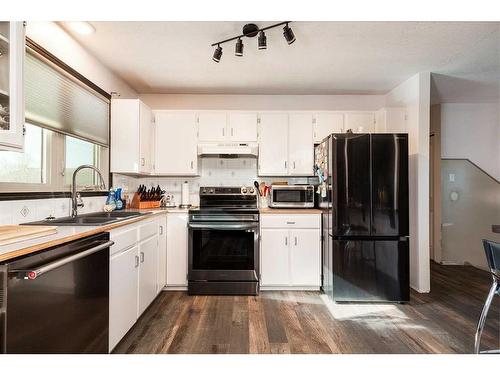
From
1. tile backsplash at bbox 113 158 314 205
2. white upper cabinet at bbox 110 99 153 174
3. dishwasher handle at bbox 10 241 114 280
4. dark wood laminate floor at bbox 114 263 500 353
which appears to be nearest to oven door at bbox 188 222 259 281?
dark wood laminate floor at bbox 114 263 500 353

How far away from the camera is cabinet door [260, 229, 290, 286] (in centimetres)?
284

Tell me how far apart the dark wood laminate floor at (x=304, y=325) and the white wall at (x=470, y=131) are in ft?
6.71

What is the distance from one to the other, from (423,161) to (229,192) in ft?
7.12

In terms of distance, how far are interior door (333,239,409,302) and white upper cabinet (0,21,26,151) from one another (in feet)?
8.24

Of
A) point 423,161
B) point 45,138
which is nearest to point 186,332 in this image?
point 45,138

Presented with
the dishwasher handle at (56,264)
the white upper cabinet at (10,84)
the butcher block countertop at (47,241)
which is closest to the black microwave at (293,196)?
the butcher block countertop at (47,241)

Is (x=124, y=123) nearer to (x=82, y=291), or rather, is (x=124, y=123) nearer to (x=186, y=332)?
(x=82, y=291)

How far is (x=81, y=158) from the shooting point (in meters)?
2.39

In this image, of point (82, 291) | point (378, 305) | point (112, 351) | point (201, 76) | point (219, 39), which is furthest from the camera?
point (201, 76)

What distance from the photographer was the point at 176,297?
2705mm

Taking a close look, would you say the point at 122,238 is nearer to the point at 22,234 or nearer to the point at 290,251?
the point at 22,234

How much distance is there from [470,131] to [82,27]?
4.94 m

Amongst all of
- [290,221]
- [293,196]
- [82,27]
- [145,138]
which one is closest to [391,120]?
[293,196]

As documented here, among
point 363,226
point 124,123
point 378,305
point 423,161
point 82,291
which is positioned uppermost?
point 124,123
